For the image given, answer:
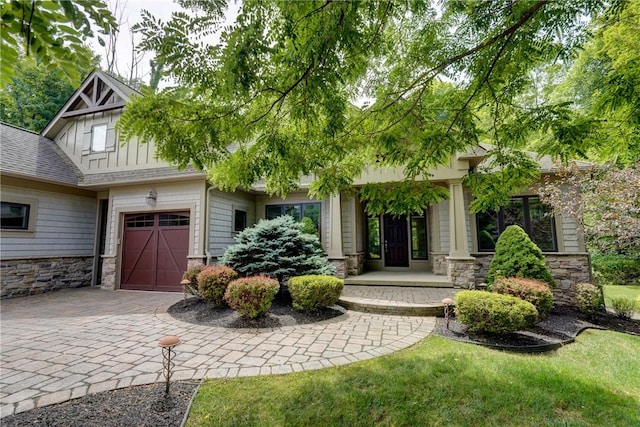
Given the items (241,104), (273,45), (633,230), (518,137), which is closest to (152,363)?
(241,104)

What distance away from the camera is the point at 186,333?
4898 mm

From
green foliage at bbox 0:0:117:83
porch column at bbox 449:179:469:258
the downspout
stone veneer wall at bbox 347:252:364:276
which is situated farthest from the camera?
stone veneer wall at bbox 347:252:364:276

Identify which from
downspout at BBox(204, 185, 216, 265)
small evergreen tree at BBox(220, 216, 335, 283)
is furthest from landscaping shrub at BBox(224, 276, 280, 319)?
downspout at BBox(204, 185, 216, 265)

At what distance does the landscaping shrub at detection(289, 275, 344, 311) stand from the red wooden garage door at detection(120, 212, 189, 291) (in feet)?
15.1

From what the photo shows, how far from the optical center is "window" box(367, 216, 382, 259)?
36.4ft

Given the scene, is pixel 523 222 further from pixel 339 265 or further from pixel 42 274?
pixel 42 274

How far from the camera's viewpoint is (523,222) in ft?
27.6

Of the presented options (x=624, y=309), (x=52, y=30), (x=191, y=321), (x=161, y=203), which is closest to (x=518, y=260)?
(x=624, y=309)

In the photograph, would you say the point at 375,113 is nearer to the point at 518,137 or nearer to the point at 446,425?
the point at 518,137

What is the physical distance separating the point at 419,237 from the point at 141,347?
9104mm

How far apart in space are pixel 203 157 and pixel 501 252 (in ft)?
23.7

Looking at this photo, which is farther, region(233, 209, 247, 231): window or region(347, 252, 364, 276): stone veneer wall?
region(233, 209, 247, 231): window

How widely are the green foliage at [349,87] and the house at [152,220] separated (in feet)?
16.0

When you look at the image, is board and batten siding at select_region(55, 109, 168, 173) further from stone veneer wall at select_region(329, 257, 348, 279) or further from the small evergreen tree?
stone veneer wall at select_region(329, 257, 348, 279)
